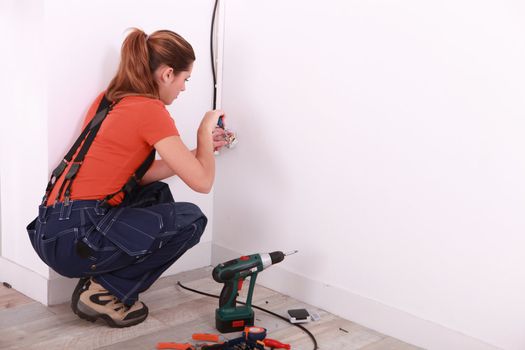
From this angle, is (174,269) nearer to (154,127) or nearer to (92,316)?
(92,316)

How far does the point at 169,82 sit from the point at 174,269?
0.93 metres

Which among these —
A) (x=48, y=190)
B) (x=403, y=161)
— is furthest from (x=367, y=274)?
(x=48, y=190)

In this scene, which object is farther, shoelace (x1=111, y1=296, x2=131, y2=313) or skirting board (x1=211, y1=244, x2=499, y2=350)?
shoelace (x1=111, y1=296, x2=131, y2=313)

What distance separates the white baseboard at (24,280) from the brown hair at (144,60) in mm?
736

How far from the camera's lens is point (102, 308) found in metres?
1.88

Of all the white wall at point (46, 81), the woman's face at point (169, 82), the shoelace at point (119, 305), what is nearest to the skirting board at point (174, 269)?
the white wall at point (46, 81)

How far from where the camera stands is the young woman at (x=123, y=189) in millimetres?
1779

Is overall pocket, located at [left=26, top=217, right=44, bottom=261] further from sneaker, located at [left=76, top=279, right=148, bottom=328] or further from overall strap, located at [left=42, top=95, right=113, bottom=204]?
sneaker, located at [left=76, top=279, right=148, bottom=328]

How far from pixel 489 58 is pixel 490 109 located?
15cm

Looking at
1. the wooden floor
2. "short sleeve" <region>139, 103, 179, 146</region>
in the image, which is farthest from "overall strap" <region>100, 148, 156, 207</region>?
the wooden floor

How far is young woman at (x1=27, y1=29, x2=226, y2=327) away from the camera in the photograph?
1.78m

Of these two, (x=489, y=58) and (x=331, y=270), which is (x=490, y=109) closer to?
(x=489, y=58)

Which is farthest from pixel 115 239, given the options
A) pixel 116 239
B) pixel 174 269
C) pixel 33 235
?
pixel 174 269

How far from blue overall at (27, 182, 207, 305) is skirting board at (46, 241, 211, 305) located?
0.20 metres
